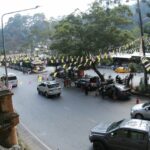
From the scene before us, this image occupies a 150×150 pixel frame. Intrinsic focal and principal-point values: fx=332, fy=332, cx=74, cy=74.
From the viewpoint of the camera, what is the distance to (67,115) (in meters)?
22.7

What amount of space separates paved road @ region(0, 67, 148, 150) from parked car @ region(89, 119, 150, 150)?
129 cm

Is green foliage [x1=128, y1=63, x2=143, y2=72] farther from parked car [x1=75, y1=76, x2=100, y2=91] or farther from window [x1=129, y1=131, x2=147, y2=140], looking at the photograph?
window [x1=129, y1=131, x2=147, y2=140]

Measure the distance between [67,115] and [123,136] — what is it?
371 inches

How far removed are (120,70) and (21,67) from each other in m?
22.2

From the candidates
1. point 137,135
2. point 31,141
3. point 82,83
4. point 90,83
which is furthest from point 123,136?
point 82,83

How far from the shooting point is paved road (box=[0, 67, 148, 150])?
17453 millimetres

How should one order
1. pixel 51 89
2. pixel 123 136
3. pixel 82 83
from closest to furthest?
pixel 123 136 < pixel 51 89 < pixel 82 83

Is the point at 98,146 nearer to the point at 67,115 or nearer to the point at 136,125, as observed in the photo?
the point at 136,125

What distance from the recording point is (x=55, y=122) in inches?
830

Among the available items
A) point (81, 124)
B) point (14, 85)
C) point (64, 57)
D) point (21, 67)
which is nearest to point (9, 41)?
point (21, 67)

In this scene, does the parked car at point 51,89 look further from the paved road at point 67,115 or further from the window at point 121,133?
the window at point 121,133

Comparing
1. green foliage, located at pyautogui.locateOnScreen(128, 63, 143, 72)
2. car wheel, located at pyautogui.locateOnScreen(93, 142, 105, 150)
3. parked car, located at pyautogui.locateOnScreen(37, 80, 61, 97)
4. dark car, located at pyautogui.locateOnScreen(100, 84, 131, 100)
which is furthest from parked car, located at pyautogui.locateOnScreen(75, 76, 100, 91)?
car wheel, located at pyautogui.locateOnScreen(93, 142, 105, 150)

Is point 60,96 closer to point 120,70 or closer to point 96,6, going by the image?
point 96,6

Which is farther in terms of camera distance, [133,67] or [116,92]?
[133,67]
